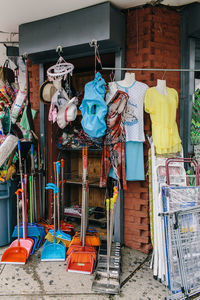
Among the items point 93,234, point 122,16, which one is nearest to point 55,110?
point 122,16

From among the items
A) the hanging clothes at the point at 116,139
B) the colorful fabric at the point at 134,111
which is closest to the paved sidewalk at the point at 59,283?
the hanging clothes at the point at 116,139

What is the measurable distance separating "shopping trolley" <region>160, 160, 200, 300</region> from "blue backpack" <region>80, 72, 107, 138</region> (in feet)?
3.34

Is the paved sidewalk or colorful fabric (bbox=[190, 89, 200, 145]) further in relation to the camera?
colorful fabric (bbox=[190, 89, 200, 145])

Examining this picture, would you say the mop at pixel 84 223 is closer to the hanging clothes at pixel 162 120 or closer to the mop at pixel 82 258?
the mop at pixel 82 258

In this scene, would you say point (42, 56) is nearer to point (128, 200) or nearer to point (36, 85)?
point (36, 85)

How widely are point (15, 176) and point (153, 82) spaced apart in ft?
7.91

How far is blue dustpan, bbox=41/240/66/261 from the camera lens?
2.91 meters

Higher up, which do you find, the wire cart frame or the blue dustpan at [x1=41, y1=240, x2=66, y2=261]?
the wire cart frame

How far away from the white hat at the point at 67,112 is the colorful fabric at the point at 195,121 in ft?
5.41

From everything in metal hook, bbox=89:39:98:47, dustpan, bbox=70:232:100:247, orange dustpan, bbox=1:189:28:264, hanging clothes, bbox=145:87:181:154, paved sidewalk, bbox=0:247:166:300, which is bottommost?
paved sidewalk, bbox=0:247:166:300

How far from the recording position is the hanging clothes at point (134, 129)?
2957 millimetres

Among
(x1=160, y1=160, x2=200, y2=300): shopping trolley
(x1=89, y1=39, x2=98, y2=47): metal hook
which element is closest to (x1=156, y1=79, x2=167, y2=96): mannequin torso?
(x1=89, y1=39, x2=98, y2=47): metal hook

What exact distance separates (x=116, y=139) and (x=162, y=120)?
0.62 m

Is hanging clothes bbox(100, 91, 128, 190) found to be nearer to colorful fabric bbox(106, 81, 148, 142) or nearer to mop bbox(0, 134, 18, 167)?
colorful fabric bbox(106, 81, 148, 142)
